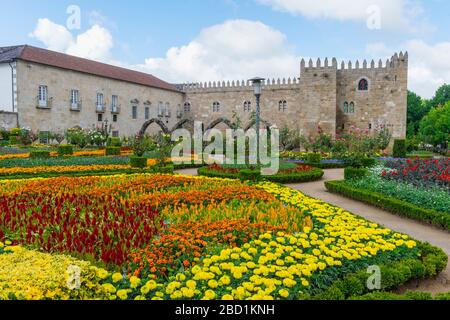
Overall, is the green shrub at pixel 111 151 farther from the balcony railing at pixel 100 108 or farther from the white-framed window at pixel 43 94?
the balcony railing at pixel 100 108

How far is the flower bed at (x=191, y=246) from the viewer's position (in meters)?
3.53

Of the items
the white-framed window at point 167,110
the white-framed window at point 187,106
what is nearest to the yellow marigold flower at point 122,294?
the white-framed window at point 167,110

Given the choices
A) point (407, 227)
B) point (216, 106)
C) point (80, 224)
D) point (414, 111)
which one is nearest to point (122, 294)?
point (80, 224)

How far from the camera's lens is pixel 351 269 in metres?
4.26

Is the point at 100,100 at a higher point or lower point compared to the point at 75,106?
higher

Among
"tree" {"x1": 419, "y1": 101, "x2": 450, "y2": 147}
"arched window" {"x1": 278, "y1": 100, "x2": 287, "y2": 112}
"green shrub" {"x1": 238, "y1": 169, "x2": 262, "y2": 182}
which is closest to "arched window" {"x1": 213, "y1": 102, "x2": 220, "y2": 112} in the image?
"arched window" {"x1": 278, "y1": 100, "x2": 287, "y2": 112}

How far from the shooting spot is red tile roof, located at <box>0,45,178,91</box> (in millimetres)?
26094

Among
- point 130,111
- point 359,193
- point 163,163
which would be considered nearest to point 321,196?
point 359,193

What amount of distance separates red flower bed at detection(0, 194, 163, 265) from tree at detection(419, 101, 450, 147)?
35.3m

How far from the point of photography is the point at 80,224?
18.1ft

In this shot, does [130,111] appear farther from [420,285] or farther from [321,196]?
[420,285]

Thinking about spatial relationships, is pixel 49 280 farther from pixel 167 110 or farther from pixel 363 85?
pixel 167 110

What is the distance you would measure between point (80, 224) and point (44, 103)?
2361cm

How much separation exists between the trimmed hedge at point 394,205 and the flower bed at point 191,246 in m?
1.81
